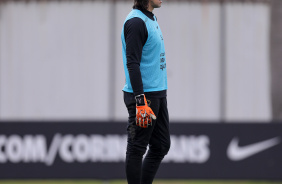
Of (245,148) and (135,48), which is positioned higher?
(135,48)

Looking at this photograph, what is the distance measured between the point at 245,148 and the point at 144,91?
342 cm

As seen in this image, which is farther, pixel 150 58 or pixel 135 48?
Answer: pixel 150 58

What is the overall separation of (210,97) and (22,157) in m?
4.16

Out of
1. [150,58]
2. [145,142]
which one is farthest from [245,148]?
[150,58]

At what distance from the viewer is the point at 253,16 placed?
10.2 meters

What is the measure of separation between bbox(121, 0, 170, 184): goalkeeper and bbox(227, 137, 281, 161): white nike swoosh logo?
3038mm

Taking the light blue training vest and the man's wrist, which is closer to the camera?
the man's wrist

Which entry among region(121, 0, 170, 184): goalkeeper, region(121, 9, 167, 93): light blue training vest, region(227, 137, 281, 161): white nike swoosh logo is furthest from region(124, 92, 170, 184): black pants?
region(227, 137, 281, 161): white nike swoosh logo

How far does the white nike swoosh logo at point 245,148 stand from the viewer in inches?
286

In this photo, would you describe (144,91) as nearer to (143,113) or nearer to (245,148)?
(143,113)

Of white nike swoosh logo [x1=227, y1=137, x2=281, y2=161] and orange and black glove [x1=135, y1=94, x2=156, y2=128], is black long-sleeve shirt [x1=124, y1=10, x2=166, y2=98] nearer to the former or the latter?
orange and black glove [x1=135, y1=94, x2=156, y2=128]

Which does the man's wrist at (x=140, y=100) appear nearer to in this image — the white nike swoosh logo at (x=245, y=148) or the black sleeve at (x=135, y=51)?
the black sleeve at (x=135, y=51)

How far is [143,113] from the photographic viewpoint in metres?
4.03

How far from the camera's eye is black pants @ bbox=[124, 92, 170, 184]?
420 centimetres
